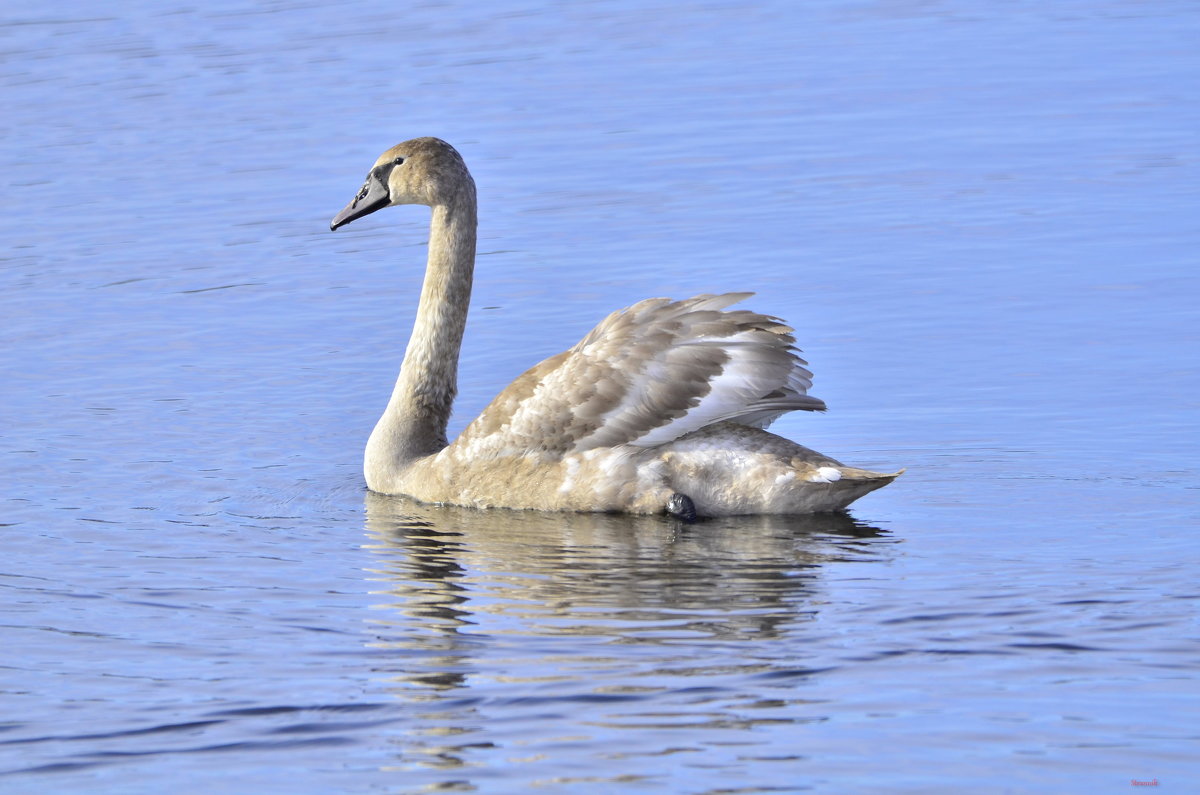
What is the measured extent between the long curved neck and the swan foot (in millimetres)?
2017

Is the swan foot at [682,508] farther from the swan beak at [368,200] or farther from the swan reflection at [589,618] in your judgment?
the swan beak at [368,200]

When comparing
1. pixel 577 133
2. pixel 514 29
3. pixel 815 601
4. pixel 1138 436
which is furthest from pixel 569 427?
pixel 514 29

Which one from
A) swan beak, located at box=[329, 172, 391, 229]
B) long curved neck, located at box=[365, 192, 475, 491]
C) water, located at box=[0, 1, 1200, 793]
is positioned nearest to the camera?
water, located at box=[0, 1, 1200, 793]

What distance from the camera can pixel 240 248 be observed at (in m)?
19.1

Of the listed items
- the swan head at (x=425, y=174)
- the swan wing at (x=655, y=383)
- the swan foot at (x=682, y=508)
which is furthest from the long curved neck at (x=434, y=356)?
the swan foot at (x=682, y=508)

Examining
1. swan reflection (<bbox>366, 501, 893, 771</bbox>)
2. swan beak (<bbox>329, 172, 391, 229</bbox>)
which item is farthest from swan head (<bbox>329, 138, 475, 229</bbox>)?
swan reflection (<bbox>366, 501, 893, 771</bbox>)

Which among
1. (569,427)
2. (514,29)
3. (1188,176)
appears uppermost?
(514,29)

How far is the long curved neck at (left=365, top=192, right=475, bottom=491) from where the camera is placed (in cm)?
1290

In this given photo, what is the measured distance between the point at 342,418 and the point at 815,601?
5585 mm

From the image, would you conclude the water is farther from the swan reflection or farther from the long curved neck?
the long curved neck

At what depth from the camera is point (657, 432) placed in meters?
11.7

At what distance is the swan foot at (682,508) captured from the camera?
11.5 meters

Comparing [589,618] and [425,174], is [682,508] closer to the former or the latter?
[589,618]

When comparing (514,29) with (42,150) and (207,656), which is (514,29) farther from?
(207,656)
